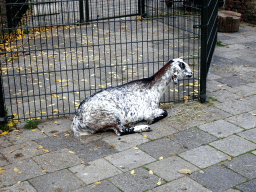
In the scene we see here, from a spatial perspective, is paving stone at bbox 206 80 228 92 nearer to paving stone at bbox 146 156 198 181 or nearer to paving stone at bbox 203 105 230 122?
paving stone at bbox 203 105 230 122

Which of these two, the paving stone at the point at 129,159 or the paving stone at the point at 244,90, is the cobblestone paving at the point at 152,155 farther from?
the paving stone at the point at 244,90

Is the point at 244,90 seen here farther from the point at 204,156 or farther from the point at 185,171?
the point at 185,171

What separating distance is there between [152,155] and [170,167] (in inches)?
14.9

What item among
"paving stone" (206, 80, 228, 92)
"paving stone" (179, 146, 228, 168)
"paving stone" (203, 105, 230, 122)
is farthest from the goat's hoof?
"paving stone" (206, 80, 228, 92)

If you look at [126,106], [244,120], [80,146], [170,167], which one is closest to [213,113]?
[244,120]

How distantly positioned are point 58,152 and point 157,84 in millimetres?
1928

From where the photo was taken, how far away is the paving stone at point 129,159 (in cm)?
490

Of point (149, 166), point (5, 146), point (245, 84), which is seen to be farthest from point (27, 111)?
point (245, 84)

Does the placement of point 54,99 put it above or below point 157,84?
below

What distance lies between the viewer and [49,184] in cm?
454

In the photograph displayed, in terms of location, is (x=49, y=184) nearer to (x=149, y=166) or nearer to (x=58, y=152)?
(x=58, y=152)

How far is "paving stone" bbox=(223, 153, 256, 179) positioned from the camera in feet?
15.4

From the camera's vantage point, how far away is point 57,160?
5.07 m

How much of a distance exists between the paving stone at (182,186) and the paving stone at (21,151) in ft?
6.04
